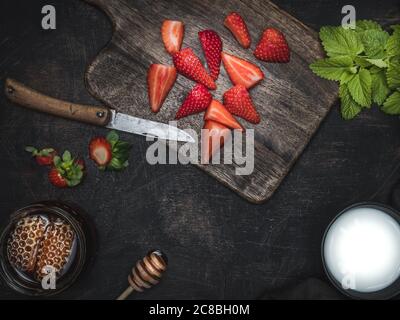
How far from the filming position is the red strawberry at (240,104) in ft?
4.05

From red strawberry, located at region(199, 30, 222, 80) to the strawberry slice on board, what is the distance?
112mm

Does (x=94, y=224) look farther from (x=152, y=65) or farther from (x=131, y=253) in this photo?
(x=152, y=65)

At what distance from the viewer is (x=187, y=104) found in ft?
4.07

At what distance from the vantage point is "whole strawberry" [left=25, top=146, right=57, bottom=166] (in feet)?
4.22

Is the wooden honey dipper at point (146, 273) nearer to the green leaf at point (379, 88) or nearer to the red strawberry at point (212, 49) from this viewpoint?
the red strawberry at point (212, 49)

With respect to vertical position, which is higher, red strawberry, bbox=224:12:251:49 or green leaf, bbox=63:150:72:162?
red strawberry, bbox=224:12:251:49

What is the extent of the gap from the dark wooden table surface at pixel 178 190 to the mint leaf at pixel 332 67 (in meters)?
0.11

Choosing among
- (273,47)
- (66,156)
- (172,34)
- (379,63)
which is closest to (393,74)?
(379,63)

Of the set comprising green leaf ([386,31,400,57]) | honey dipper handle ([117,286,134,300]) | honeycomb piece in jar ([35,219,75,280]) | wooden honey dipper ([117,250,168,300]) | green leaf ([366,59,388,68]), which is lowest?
honey dipper handle ([117,286,134,300])

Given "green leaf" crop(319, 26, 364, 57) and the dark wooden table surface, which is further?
the dark wooden table surface

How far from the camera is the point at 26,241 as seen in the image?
118 centimetres

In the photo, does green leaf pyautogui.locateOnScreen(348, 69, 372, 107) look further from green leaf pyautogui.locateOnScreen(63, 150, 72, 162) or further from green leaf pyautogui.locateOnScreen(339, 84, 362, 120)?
green leaf pyautogui.locateOnScreen(63, 150, 72, 162)

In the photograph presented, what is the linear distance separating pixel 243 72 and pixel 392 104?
0.34m

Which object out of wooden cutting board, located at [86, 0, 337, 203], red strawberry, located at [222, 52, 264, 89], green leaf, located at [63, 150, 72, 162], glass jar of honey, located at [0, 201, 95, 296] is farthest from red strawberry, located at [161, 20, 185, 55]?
glass jar of honey, located at [0, 201, 95, 296]
